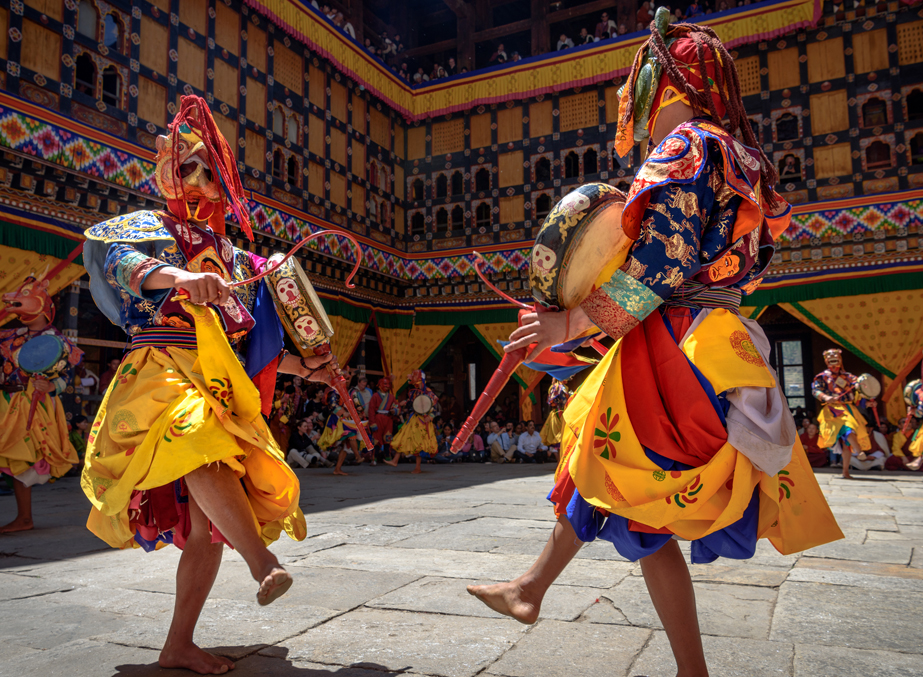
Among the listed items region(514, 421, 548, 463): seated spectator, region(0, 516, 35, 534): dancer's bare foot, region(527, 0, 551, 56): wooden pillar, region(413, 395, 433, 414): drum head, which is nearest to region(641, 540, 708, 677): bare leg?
region(0, 516, 35, 534): dancer's bare foot

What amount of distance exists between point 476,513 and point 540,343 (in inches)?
141

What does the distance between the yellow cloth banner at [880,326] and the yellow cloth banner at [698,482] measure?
1194 cm

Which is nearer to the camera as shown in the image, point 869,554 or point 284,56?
point 869,554

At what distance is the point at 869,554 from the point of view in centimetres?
331

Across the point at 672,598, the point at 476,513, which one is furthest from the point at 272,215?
the point at 672,598

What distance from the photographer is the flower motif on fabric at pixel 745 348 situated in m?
1.42

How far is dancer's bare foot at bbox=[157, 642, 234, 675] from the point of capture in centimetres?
168

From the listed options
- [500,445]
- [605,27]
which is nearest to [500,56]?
[605,27]

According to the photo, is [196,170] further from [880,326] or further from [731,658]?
[880,326]

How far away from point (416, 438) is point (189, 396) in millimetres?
8576

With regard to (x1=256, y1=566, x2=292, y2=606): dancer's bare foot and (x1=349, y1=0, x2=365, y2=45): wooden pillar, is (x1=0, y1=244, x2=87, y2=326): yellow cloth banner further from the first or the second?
(x1=349, y1=0, x2=365, y2=45): wooden pillar

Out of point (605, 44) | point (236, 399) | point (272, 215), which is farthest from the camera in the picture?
point (605, 44)

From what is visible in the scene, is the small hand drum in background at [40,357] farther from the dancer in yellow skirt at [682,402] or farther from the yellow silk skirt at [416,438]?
the yellow silk skirt at [416,438]

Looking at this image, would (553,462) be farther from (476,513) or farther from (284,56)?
(284,56)
